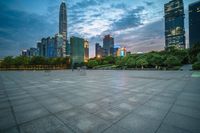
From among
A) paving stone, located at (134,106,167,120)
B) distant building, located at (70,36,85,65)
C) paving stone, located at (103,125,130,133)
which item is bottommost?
paving stone, located at (134,106,167,120)

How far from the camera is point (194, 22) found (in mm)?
187250

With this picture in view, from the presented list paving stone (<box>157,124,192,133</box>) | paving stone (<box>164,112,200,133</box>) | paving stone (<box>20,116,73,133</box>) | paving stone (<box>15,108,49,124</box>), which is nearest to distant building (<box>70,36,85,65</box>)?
paving stone (<box>15,108,49,124</box>)

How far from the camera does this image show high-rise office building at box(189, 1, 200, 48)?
18138 cm

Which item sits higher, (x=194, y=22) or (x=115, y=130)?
(x=194, y=22)

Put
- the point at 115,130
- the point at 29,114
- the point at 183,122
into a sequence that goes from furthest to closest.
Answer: the point at 29,114
the point at 183,122
the point at 115,130

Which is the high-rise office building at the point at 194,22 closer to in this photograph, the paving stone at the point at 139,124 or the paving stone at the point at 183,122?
the paving stone at the point at 183,122

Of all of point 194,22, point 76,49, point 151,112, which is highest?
point 194,22

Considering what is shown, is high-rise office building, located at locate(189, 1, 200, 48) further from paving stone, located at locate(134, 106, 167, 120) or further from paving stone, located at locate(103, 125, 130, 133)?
paving stone, located at locate(103, 125, 130, 133)

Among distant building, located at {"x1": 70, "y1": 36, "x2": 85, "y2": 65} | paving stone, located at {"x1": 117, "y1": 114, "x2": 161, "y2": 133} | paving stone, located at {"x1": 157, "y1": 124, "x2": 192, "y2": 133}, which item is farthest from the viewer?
distant building, located at {"x1": 70, "y1": 36, "x2": 85, "y2": 65}

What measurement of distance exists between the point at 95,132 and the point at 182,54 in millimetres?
71774

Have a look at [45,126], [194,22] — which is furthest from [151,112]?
[194,22]

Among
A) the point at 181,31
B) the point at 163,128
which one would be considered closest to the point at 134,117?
the point at 163,128

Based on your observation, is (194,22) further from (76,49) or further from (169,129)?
(169,129)

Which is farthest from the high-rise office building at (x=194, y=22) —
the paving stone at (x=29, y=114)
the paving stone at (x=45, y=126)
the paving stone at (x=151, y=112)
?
the paving stone at (x=45, y=126)
